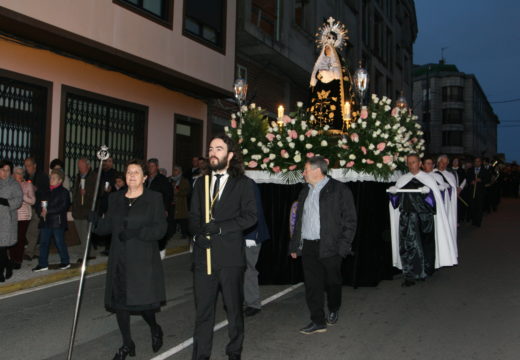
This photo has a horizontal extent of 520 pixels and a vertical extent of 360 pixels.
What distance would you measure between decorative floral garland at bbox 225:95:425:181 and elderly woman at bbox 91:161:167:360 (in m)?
3.52

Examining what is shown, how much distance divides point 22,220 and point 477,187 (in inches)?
520

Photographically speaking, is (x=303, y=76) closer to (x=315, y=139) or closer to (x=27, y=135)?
(x=27, y=135)

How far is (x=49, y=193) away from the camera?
9.49 m

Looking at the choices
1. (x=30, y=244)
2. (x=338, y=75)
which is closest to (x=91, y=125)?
(x=30, y=244)

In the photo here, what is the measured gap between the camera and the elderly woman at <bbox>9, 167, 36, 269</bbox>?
9.38 metres

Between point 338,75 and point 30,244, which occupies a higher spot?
point 338,75

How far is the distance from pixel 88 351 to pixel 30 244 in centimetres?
572

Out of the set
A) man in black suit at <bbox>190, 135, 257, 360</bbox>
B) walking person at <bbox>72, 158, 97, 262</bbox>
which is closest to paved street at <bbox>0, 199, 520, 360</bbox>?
man in black suit at <bbox>190, 135, 257, 360</bbox>

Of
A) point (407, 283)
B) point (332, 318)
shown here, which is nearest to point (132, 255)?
point (332, 318)

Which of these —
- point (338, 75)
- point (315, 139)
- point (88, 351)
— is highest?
point (338, 75)

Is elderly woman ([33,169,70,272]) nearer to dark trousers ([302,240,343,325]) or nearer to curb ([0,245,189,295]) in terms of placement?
curb ([0,245,189,295])

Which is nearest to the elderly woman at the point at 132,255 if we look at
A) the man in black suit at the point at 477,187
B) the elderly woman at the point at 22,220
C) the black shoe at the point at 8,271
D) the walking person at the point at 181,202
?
the black shoe at the point at 8,271

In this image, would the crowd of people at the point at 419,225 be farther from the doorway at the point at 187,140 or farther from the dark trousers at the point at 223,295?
the doorway at the point at 187,140

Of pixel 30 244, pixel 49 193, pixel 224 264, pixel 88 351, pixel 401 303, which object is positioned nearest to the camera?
pixel 224 264
